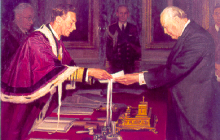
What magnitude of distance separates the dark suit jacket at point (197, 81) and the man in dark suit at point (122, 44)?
0.84 meters

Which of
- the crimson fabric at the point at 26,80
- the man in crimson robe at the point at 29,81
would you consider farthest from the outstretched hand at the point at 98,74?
the crimson fabric at the point at 26,80

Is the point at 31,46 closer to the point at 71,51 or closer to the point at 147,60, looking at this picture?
the point at 71,51

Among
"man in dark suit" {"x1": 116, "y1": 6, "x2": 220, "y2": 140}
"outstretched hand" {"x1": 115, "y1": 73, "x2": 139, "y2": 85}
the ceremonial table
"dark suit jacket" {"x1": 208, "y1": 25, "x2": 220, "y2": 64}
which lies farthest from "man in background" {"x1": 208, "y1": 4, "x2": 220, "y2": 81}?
"outstretched hand" {"x1": 115, "y1": 73, "x2": 139, "y2": 85}

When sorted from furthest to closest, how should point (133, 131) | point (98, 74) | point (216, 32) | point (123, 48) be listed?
point (123, 48) < point (216, 32) < point (98, 74) < point (133, 131)

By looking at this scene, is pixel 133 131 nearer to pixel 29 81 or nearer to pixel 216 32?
pixel 29 81

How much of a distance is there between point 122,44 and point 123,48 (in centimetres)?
7

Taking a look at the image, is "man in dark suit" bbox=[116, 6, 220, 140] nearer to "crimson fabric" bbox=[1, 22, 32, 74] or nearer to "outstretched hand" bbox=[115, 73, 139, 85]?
"outstretched hand" bbox=[115, 73, 139, 85]

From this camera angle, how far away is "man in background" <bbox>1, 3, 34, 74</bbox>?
8.20ft

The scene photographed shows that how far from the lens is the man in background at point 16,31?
2498 mm

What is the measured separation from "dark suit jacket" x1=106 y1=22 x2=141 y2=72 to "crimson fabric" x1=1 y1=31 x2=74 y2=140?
3.34ft

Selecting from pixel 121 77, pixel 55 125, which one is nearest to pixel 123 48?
pixel 121 77

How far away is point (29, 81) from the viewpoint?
2303mm

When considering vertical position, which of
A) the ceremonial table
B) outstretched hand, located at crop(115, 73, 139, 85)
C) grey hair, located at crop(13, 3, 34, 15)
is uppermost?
grey hair, located at crop(13, 3, 34, 15)

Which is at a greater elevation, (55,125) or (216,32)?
(216,32)
